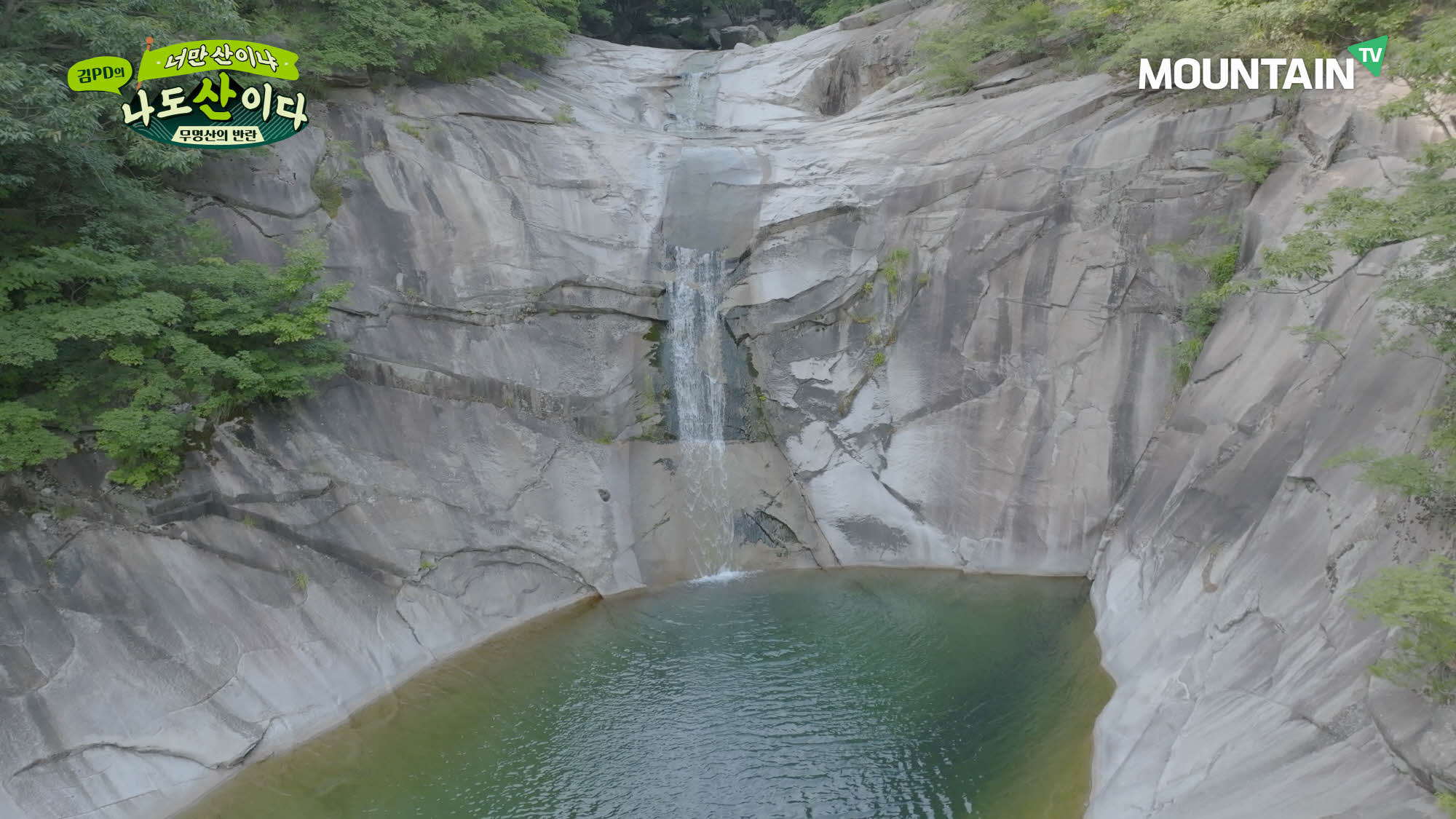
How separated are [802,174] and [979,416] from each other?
238 inches

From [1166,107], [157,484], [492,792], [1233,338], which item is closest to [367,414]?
[157,484]

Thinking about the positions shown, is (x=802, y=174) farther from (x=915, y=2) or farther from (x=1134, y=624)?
(x=1134, y=624)

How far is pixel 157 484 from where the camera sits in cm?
1059

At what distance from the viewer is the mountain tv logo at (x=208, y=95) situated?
1038cm

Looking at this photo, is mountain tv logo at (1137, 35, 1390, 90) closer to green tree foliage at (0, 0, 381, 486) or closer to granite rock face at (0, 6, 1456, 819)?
granite rock face at (0, 6, 1456, 819)

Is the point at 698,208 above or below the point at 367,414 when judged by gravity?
above

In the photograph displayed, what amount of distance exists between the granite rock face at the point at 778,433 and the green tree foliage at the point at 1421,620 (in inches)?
10.3

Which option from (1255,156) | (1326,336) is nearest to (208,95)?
(1326,336)

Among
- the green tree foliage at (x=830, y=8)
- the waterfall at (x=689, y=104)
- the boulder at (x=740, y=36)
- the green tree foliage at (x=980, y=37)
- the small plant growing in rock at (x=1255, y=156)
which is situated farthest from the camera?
the boulder at (x=740, y=36)

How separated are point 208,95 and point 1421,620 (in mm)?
15290

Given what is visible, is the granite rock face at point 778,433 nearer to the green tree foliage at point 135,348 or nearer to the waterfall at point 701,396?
the waterfall at point 701,396

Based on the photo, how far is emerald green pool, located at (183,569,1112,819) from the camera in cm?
915

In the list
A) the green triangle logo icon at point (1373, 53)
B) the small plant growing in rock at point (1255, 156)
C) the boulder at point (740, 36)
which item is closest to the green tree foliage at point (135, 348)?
the small plant growing in rock at point (1255, 156)

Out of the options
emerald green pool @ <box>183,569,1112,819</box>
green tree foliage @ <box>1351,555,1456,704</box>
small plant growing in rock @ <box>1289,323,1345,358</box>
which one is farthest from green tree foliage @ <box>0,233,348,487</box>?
small plant growing in rock @ <box>1289,323,1345,358</box>
